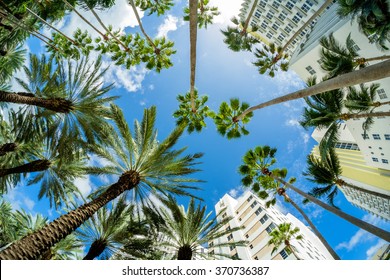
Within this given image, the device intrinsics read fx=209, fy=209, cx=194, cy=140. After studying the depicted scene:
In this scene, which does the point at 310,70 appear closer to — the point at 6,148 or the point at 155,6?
A: the point at 155,6

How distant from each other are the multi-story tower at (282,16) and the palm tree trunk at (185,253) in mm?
48957

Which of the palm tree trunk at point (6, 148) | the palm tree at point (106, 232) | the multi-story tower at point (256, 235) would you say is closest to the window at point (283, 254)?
the multi-story tower at point (256, 235)

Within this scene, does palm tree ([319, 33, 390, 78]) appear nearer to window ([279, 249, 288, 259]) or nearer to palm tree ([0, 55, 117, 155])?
palm tree ([0, 55, 117, 155])

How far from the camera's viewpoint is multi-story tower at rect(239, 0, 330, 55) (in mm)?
42850

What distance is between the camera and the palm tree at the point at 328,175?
14.2 metres

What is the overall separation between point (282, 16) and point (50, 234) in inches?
2227

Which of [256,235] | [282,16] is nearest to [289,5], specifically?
[282,16]

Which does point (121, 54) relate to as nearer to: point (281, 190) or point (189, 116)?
point (189, 116)

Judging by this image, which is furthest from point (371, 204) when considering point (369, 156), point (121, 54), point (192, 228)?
point (121, 54)

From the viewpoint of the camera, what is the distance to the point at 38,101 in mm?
8844

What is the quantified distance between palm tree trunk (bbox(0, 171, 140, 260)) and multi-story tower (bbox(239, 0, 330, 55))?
2015 inches

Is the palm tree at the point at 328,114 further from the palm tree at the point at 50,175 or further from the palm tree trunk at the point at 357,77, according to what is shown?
the palm tree at the point at 50,175

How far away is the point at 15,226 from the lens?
1500cm

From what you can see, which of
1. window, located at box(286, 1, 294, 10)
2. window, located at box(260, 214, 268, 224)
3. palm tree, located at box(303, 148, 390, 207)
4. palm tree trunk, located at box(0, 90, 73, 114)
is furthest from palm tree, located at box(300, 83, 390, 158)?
window, located at box(286, 1, 294, 10)
